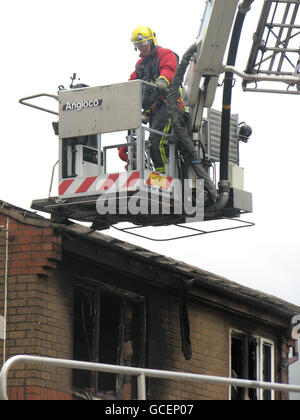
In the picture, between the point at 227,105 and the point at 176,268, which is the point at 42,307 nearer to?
the point at 176,268

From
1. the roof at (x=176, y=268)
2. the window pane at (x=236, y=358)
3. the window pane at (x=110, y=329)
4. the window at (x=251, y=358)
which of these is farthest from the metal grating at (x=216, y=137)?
the window pane at (x=236, y=358)

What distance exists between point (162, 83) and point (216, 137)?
4.14 ft

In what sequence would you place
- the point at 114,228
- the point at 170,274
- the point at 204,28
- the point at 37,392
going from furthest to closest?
the point at 170,274 → the point at 114,228 → the point at 204,28 → the point at 37,392

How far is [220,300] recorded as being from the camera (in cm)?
1848

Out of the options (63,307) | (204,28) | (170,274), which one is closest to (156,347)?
(170,274)

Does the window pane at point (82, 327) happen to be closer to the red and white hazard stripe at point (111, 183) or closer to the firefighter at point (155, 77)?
the red and white hazard stripe at point (111, 183)

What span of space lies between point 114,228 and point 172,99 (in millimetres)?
2208

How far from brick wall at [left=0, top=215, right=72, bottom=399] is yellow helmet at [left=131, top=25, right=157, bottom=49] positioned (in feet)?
9.68

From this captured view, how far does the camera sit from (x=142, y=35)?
15477mm

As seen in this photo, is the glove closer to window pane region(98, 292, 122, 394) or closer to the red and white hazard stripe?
the red and white hazard stripe

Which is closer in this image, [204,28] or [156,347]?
[204,28]

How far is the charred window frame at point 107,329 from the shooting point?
50.9 ft

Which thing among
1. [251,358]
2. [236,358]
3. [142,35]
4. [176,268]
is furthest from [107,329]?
[142,35]
